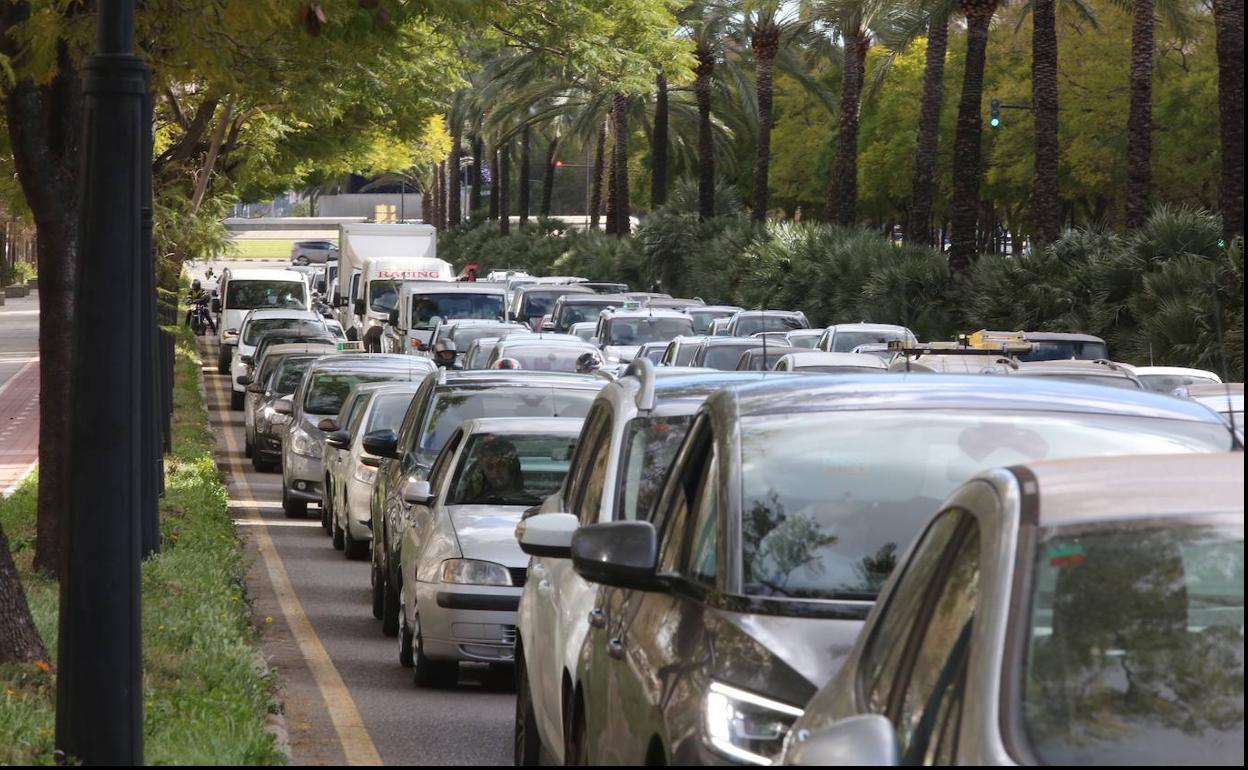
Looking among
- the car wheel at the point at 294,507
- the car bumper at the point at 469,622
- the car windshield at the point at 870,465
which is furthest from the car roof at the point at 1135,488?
the car wheel at the point at 294,507

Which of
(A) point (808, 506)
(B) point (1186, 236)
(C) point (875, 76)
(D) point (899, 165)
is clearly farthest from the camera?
(D) point (899, 165)

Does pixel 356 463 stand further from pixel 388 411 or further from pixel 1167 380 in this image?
pixel 1167 380

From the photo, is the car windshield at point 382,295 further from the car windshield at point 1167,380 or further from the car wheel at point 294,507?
the car windshield at point 1167,380

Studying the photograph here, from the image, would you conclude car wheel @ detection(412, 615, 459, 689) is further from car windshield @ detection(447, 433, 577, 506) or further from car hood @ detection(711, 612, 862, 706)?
car hood @ detection(711, 612, 862, 706)

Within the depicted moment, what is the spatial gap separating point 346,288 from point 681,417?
48.1 m

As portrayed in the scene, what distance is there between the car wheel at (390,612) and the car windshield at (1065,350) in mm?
10172

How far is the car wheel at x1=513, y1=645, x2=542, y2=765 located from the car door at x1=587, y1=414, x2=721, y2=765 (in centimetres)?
136

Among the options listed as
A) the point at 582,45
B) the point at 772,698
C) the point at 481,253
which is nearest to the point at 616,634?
the point at 772,698

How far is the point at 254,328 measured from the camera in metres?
41.7

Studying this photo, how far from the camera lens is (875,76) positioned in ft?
203

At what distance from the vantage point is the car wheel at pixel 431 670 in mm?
11453

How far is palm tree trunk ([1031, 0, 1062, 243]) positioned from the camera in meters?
36.5

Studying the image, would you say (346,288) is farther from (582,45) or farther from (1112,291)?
(582,45)

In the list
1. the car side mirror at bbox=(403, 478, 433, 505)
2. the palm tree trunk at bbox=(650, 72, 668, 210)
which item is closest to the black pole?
the car side mirror at bbox=(403, 478, 433, 505)
